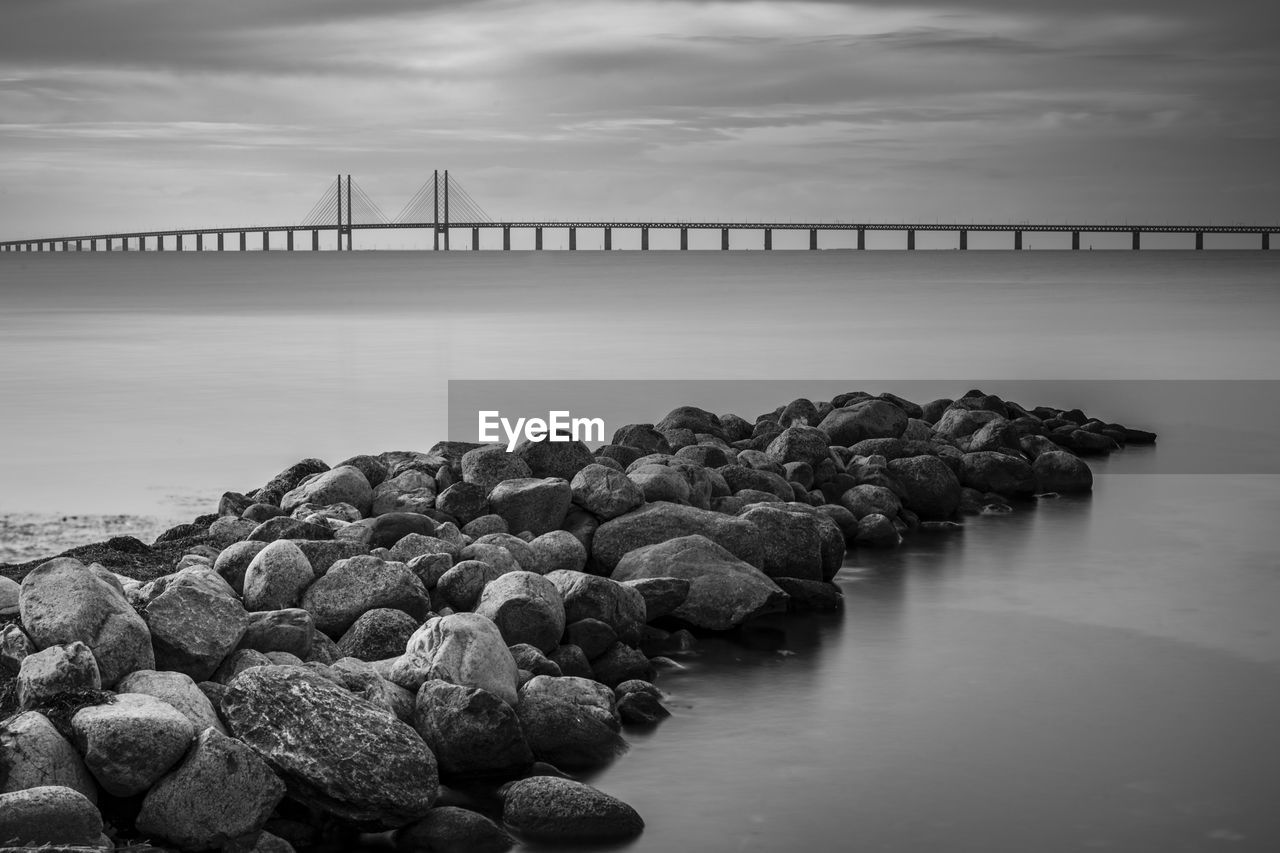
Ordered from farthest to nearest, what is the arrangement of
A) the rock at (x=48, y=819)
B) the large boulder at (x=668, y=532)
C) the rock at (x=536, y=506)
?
the rock at (x=536, y=506) → the large boulder at (x=668, y=532) → the rock at (x=48, y=819)

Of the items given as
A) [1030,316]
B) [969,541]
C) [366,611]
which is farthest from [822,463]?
[1030,316]

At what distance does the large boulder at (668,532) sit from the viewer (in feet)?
28.3

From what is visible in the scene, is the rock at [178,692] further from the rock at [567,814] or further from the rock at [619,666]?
the rock at [619,666]

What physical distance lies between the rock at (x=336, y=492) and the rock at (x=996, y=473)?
5.46 m

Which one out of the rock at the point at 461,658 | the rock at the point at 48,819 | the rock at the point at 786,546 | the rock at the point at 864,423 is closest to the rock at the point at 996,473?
the rock at the point at 864,423

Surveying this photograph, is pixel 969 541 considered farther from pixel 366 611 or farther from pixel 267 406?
pixel 267 406

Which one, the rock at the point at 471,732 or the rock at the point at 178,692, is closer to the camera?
the rock at the point at 178,692

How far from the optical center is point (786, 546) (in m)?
8.88

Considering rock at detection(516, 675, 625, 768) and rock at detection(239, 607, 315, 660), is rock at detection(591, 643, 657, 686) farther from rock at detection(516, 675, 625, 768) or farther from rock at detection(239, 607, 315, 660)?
rock at detection(239, 607, 315, 660)

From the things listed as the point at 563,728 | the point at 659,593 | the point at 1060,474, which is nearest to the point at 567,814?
the point at 563,728

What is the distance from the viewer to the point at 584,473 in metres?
9.07

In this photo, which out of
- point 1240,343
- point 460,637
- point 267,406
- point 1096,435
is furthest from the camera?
point 1240,343

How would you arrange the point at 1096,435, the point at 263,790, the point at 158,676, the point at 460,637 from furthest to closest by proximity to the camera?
the point at 1096,435 < the point at 460,637 < the point at 158,676 < the point at 263,790

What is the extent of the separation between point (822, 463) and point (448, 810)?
658 cm
